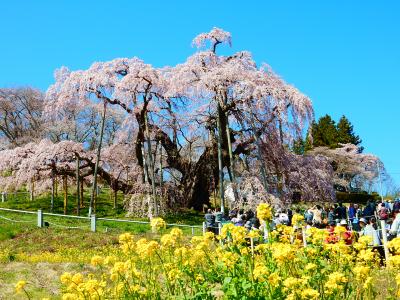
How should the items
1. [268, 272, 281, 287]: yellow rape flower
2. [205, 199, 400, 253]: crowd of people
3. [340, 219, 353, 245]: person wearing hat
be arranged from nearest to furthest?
[268, 272, 281, 287]: yellow rape flower, [340, 219, 353, 245]: person wearing hat, [205, 199, 400, 253]: crowd of people

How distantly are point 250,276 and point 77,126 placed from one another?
42.8m

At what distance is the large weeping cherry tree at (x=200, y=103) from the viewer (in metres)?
24.2

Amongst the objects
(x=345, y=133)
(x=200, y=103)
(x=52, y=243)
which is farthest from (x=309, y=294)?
(x=345, y=133)

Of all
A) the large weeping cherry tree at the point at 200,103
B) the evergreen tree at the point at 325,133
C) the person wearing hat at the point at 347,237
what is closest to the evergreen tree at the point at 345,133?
the evergreen tree at the point at 325,133

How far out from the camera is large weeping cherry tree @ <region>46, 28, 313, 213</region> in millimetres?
24203

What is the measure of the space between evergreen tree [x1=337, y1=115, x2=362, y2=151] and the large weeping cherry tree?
26737 mm

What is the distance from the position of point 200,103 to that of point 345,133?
30.4 metres

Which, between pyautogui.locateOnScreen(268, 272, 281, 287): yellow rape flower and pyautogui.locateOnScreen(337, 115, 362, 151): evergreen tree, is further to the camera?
pyautogui.locateOnScreen(337, 115, 362, 151): evergreen tree

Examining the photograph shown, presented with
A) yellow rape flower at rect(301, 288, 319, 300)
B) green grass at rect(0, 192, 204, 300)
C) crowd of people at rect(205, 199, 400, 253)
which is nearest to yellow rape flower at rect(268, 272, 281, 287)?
yellow rape flower at rect(301, 288, 319, 300)

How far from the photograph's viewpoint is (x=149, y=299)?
195 inches

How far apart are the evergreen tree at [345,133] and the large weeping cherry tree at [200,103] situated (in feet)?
87.7

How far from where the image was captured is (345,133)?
52.9 m

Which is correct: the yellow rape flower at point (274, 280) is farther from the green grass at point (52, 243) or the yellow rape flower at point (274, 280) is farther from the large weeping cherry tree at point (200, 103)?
the large weeping cherry tree at point (200, 103)

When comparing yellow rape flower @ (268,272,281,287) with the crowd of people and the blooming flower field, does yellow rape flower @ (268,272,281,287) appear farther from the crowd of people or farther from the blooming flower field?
the crowd of people
